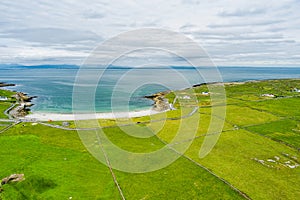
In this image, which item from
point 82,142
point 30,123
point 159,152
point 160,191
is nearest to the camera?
point 160,191

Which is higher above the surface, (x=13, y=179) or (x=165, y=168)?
(x=13, y=179)

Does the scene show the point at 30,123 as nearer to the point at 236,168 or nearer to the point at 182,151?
the point at 182,151

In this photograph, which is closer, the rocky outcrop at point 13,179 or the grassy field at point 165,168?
the grassy field at point 165,168

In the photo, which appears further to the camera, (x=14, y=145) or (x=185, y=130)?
(x=185, y=130)

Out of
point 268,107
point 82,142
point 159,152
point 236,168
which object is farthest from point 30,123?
point 268,107

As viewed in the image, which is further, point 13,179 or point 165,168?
point 165,168

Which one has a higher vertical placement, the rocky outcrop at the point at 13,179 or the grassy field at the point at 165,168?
the rocky outcrop at the point at 13,179

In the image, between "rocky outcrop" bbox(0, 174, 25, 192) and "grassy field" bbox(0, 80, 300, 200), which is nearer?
"grassy field" bbox(0, 80, 300, 200)

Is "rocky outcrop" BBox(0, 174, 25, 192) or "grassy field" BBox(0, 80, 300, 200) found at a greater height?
"rocky outcrop" BBox(0, 174, 25, 192)
